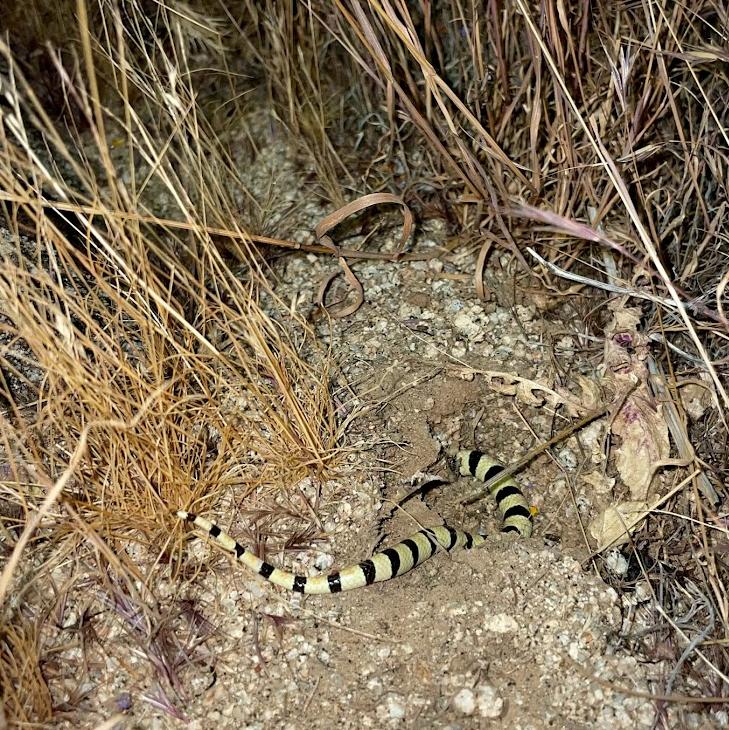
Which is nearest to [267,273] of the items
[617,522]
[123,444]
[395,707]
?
[123,444]

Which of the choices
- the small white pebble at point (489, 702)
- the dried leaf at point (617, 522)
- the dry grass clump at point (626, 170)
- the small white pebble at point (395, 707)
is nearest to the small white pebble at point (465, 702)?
the small white pebble at point (489, 702)

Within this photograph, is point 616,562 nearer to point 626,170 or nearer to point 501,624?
point 501,624

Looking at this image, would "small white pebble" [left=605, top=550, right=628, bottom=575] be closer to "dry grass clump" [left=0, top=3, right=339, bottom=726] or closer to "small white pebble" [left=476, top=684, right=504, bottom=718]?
"small white pebble" [left=476, top=684, right=504, bottom=718]

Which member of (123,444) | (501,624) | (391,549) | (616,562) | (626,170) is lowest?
(616,562)

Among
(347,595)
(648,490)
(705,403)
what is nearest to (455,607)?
(347,595)

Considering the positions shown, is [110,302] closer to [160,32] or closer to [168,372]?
[168,372]

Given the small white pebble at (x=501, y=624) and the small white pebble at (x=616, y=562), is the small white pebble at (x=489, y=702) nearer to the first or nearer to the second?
the small white pebble at (x=501, y=624)
